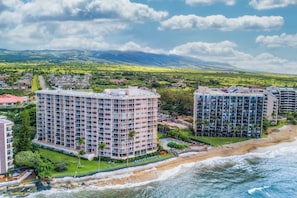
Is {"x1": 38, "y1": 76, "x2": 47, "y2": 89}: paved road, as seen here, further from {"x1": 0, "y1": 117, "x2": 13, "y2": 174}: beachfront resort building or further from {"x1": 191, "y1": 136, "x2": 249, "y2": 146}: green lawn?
{"x1": 0, "y1": 117, "x2": 13, "y2": 174}: beachfront resort building

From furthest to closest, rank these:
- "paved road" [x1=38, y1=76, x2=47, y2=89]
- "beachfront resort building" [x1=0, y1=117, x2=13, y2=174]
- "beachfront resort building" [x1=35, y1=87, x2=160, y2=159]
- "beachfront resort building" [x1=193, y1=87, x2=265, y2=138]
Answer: "paved road" [x1=38, y1=76, x2=47, y2=89] < "beachfront resort building" [x1=193, y1=87, x2=265, y2=138] < "beachfront resort building" [x1=35, y1=87, x2=160, y2=159] < "beachfront resort building" [x1=0, y1=117, x2=13, y2=174]

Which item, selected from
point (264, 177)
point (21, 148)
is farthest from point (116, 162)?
point (264, 177)

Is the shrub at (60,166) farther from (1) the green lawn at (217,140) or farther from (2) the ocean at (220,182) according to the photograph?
(1) the green lawn at (217,140)

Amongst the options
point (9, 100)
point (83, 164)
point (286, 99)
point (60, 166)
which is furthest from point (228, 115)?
point (9, 100)

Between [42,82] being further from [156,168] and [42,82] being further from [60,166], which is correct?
[156,168]

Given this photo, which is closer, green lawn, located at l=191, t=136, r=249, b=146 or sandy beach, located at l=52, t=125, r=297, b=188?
sandy beach, located at l=52, t=125, r=297, b=188

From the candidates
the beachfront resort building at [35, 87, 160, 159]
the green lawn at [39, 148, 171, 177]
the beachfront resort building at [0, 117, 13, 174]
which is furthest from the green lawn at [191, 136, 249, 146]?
the beachfront resort building at [0, 117, 13, 174]
